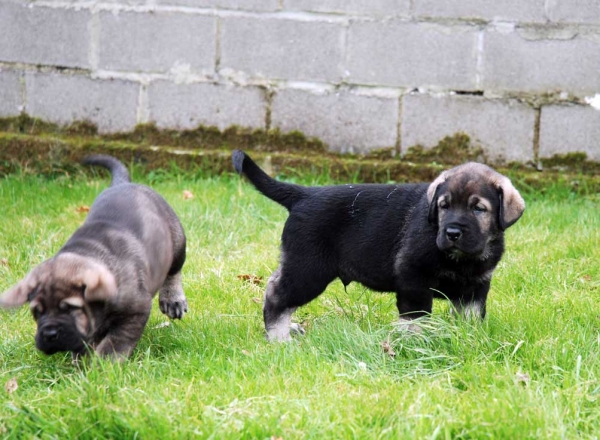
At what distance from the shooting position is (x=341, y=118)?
730 cm

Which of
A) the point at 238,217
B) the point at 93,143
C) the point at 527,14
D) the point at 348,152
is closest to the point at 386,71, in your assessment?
the point at 348,152

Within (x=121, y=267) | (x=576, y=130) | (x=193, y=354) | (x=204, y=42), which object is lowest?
(x=193, y=354)

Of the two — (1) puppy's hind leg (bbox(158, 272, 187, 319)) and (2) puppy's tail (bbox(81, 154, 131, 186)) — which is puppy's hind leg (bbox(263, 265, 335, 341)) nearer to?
(1) puppy's hind leg (bbox(158, 272, 187, 319))

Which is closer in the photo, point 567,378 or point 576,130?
point 567,378

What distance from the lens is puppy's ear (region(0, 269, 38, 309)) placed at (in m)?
3.66

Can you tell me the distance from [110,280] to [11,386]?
60 cm

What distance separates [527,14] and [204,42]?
268 centimetres

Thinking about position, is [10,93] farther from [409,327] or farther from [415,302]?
[409,327]

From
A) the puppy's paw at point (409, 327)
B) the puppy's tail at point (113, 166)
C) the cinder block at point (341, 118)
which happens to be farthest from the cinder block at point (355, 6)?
the puppy's paw at point (409, 327)

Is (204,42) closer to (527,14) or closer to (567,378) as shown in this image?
(527,14)

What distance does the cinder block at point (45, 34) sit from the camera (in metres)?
7.53

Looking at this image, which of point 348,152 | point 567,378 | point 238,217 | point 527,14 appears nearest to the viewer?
point 567,378

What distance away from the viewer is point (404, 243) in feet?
14.1

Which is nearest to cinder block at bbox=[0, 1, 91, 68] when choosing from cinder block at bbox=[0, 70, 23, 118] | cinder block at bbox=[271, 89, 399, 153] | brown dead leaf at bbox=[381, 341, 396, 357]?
cinder block at bbox=[0, 70, 23, 118]
